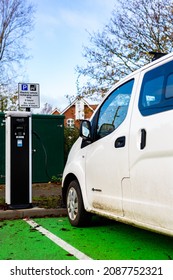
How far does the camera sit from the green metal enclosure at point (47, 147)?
10.1 meters

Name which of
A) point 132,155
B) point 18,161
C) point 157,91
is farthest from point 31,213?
point 157,91

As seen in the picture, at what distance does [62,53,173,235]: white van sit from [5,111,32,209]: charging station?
58.3 inches

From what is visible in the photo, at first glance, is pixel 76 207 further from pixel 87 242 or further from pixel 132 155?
pixel 132 155

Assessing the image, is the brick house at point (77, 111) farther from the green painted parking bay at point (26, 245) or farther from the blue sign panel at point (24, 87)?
the green painted parking bay at point (26, 245)

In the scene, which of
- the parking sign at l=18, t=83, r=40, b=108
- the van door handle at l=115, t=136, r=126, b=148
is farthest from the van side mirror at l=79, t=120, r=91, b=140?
the parking sign at l=18, t=83, r=40, b=108

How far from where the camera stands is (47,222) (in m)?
6.15

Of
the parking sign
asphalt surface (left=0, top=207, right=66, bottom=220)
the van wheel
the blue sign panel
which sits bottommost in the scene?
asphalt surface (left=0, top=207, right=66, bottom=220)

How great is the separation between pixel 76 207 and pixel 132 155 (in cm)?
186

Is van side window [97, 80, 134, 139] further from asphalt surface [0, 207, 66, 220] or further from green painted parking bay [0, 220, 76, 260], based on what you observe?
asphalt surface [0, 207, 66, 220]

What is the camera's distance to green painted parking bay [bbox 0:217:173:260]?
4254 millimetres

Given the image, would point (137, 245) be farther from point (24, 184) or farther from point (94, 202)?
point (24, 184)

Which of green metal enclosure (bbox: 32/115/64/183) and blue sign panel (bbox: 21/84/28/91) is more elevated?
blue sign panel (bbox: 21/84/28/91)

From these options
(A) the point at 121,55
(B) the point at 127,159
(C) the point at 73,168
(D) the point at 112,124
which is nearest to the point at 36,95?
(C) the point at 73,168
